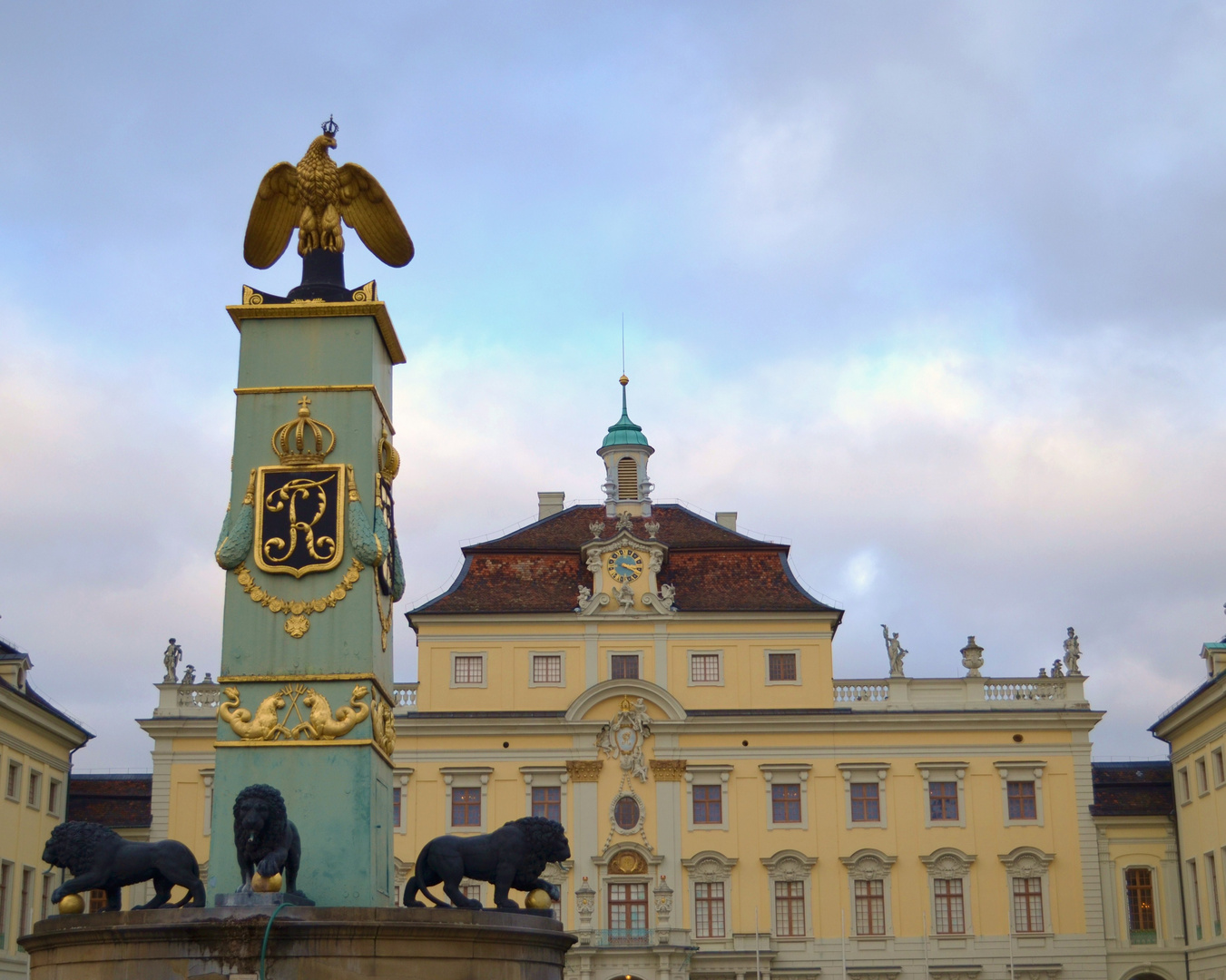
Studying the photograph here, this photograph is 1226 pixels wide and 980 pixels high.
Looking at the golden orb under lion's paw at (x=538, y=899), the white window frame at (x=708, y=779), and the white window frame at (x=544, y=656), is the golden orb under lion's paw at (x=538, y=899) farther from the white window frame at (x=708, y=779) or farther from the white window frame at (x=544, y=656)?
the white window frame at (x=544, y=656)

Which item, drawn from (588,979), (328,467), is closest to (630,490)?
(588,979)

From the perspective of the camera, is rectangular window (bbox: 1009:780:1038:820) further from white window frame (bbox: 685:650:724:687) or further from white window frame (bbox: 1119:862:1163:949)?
white window frame (bbox: 685:650:724:687)

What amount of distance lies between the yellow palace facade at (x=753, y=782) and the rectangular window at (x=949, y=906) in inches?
2.8

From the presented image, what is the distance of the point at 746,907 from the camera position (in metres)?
38.8

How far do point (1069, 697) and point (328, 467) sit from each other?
3201 centimetres

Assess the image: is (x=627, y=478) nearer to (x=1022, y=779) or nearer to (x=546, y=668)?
(x=546, y=668)

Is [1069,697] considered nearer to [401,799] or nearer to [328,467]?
[401,799]

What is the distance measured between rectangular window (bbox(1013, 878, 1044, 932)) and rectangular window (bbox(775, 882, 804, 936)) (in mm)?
5278

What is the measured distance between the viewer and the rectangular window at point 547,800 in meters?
39.5

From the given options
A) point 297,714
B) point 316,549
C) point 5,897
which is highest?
point 316,549

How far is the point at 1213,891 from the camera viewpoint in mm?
36719

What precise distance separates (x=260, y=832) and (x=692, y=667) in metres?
30.1

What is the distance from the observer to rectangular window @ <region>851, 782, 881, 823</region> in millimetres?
39625

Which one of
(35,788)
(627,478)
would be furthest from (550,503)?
(35,788)
